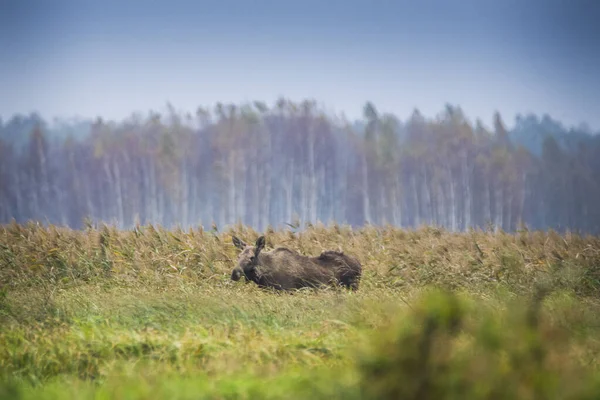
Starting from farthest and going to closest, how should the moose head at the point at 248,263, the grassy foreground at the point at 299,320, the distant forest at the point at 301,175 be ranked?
the distant forest at the point at 301,175 < the moose head at the point at 248,263 < the grassy foreground at the point at 299,320

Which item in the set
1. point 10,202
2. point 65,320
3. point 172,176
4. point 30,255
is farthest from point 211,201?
point 65,320

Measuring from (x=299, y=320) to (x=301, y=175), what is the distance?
48.8 m

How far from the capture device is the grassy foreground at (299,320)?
550cm

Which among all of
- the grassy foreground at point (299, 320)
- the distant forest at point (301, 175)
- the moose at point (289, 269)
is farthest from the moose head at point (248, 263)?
the distant forest at point (301, 175)

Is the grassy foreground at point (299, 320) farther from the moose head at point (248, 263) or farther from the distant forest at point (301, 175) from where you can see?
the distant forest at point (301, 175)

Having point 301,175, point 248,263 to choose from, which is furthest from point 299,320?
point 301,175

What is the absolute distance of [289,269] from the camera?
50.2 feet

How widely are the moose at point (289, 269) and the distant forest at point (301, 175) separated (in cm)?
4087

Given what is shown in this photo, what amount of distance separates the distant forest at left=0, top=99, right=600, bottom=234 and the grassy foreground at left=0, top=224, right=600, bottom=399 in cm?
3790

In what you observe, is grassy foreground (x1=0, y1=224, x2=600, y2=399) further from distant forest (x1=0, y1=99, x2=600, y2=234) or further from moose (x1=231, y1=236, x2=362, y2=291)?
distant forest (x1=0, y1=99, x2=600, y2=234)

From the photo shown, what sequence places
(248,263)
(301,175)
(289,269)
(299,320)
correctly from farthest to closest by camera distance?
(301,175) → (289,269) → (248,263) → (299,320)

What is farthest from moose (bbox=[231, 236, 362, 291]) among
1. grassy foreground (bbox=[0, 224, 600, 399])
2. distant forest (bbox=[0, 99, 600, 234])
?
→ distant forest (bbox=[0, 99, 600, 234])

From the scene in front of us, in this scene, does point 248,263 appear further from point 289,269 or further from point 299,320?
point 299,320

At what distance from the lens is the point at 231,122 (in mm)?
61188
